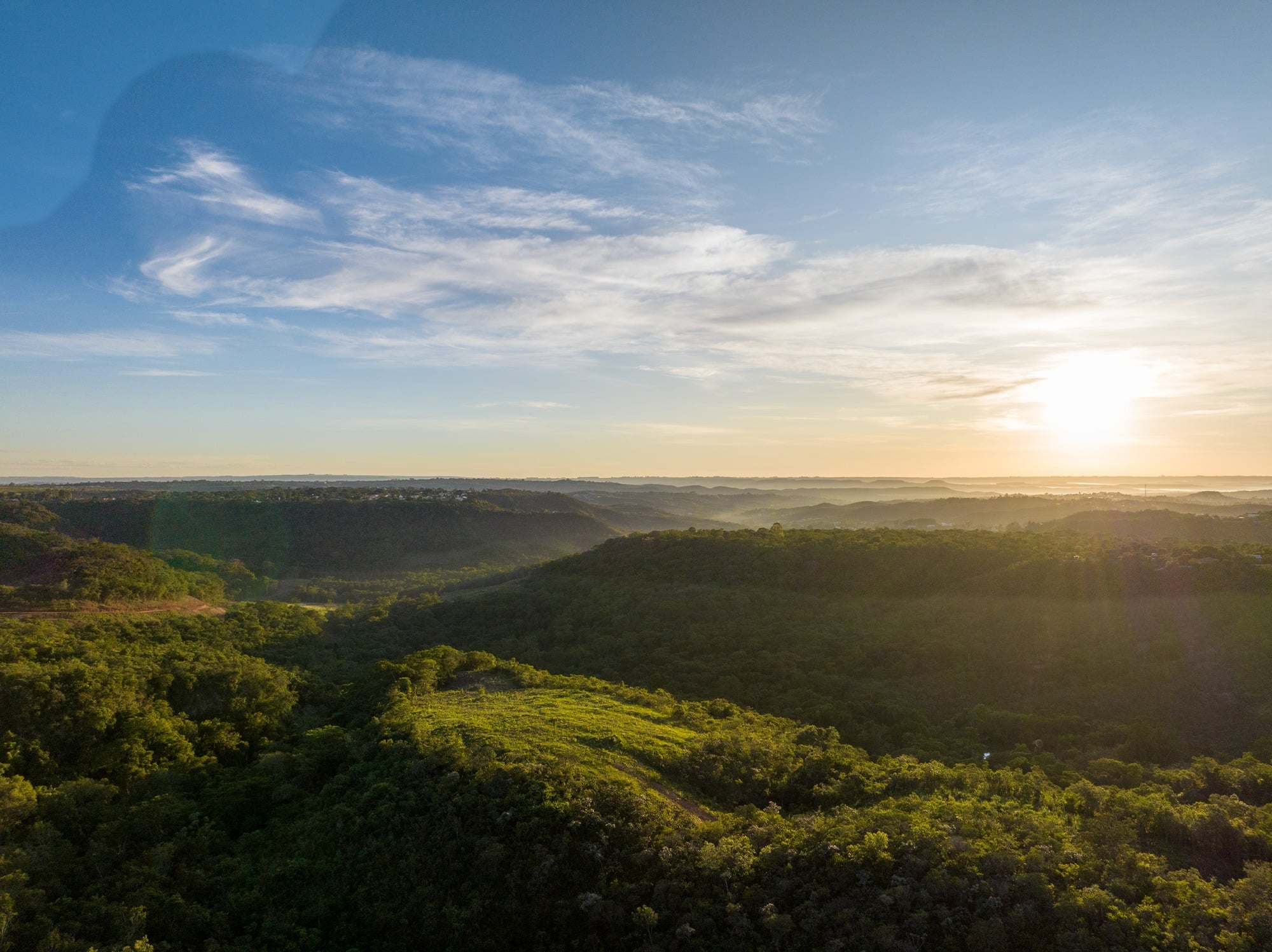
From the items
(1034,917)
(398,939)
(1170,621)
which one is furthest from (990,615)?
(398,939)

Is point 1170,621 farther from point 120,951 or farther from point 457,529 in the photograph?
point 457,529

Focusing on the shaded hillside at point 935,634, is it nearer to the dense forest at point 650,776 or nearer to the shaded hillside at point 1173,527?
the dense forest at point 650,776

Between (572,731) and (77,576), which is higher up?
(77,576)

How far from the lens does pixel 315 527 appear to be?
11294cm

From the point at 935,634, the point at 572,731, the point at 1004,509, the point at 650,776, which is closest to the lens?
the point at 650,776

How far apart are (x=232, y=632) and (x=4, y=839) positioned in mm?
22358

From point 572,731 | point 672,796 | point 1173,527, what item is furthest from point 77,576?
point 1173,527

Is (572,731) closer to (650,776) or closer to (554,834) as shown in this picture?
(650,776)

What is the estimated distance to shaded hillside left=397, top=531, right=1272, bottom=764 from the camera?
1152 inches

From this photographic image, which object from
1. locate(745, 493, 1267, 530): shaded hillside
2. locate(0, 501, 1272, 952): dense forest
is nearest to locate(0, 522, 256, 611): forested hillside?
locate(0, 501, 1272, 952): dense forest

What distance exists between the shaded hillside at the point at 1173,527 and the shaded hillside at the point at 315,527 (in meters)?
81.2

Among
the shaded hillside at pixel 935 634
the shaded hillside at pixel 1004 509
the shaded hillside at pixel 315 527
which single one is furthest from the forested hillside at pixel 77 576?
the shaded hillside at pixel 1004 509

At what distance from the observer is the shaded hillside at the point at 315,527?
103938 millimetres

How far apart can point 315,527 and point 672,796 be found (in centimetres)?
10801
